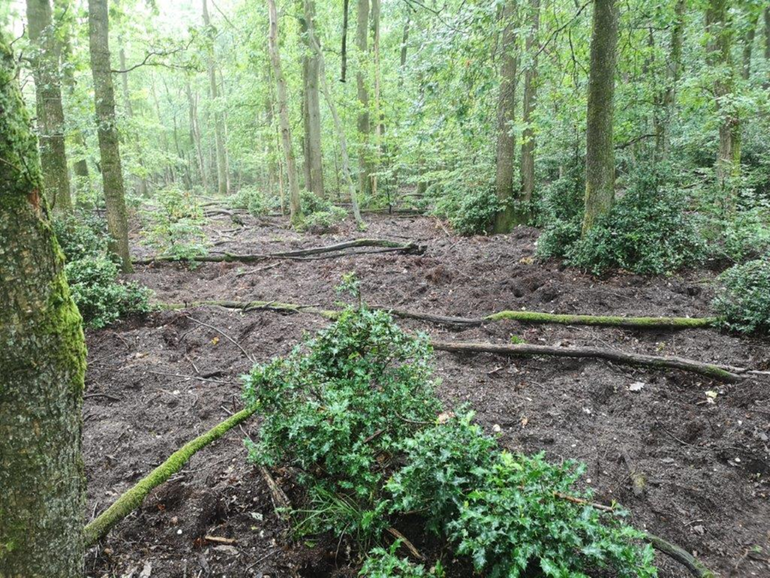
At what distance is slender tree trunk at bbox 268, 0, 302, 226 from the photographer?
508 inches

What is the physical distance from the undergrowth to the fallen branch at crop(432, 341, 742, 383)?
2045 mm

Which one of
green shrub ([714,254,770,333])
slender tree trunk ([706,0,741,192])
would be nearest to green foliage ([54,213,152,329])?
green shrub ([714,254,770,333])

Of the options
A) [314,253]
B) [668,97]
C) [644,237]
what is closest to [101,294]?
[314,253]

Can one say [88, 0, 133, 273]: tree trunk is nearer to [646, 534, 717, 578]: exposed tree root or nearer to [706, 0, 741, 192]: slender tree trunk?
[646, 534, 717, 578]: exposed tree root

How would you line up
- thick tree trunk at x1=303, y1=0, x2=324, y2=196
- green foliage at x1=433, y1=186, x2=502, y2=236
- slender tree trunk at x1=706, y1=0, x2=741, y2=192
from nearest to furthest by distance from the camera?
1. slender tree trunk at x1=706, y1=0, x2=741, y2=192
2. green foliage at x1=433, y1=186, x2=502, y2=236
3. thick tree trunk at x1=303, y1=0, x2=324, y2=196

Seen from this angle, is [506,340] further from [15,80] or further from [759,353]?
[15,80]

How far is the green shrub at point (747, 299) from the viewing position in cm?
480

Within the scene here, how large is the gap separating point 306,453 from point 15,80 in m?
2.15

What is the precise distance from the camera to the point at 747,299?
4961 mm

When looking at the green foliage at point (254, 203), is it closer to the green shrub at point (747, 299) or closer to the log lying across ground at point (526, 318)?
the log lying across ground at point (526, 318)

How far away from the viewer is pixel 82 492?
1.79m

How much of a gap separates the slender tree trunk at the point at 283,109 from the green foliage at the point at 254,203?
176 inches

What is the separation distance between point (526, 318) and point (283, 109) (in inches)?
436

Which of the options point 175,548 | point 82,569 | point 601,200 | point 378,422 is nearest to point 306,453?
point 378,422
